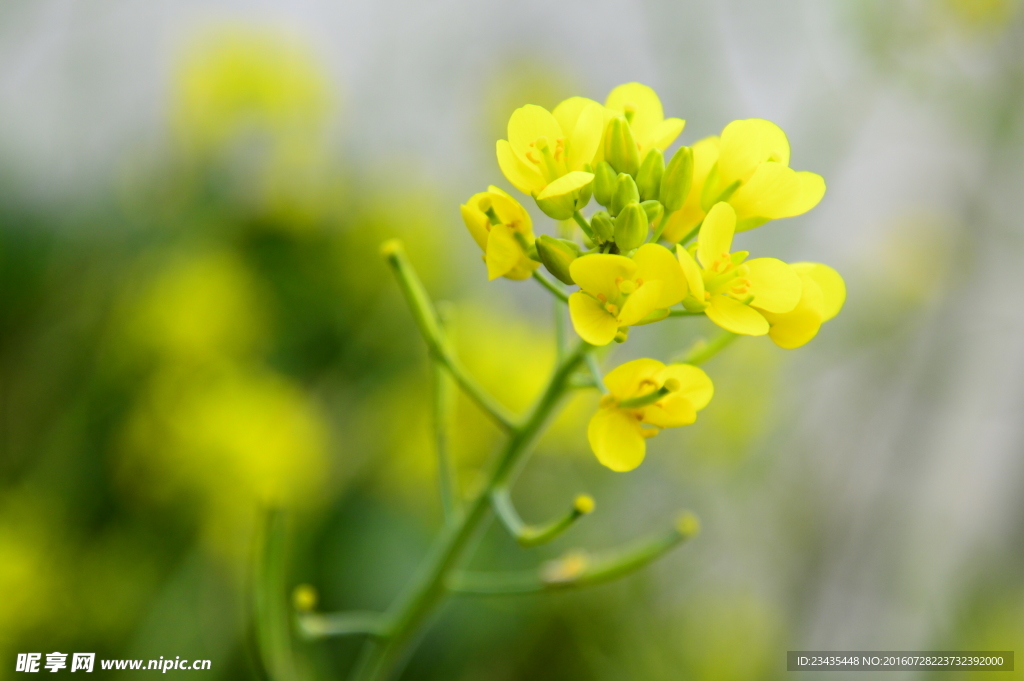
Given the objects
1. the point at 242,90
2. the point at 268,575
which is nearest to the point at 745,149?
the point at 268,575

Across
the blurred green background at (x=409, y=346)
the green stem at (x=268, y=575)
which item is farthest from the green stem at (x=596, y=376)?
the blurred green background at (x=409, y=346)

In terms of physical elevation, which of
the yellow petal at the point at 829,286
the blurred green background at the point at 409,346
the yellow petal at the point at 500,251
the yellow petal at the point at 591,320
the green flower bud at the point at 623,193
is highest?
the green flower bud at the point at 623,193

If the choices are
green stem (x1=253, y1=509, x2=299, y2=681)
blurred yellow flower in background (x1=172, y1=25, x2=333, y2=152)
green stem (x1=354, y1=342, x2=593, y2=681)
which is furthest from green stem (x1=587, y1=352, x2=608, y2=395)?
blurred yellow flower in background (x1=172, y1=25, x2=333, y2=152)

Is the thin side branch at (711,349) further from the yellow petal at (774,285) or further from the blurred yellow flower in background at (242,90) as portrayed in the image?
the blurred yellow flower in background at (242,90)

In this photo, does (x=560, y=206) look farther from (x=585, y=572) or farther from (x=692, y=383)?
(x=585, y=572)

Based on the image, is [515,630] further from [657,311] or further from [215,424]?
[657,311]

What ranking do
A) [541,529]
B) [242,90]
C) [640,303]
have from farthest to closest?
[242,90]
[541,529]
[640,303]

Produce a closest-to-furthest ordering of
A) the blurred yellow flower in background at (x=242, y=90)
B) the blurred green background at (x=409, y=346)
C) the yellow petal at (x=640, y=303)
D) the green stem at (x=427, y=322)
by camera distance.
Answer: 1. the yellow petal at (x=640, y=303)
2. the green stem at (x=427, y=322)
3. the blurred green background at (x=409, y=346)
4. the blurred yellow flower in background at (x=242, y=90)
